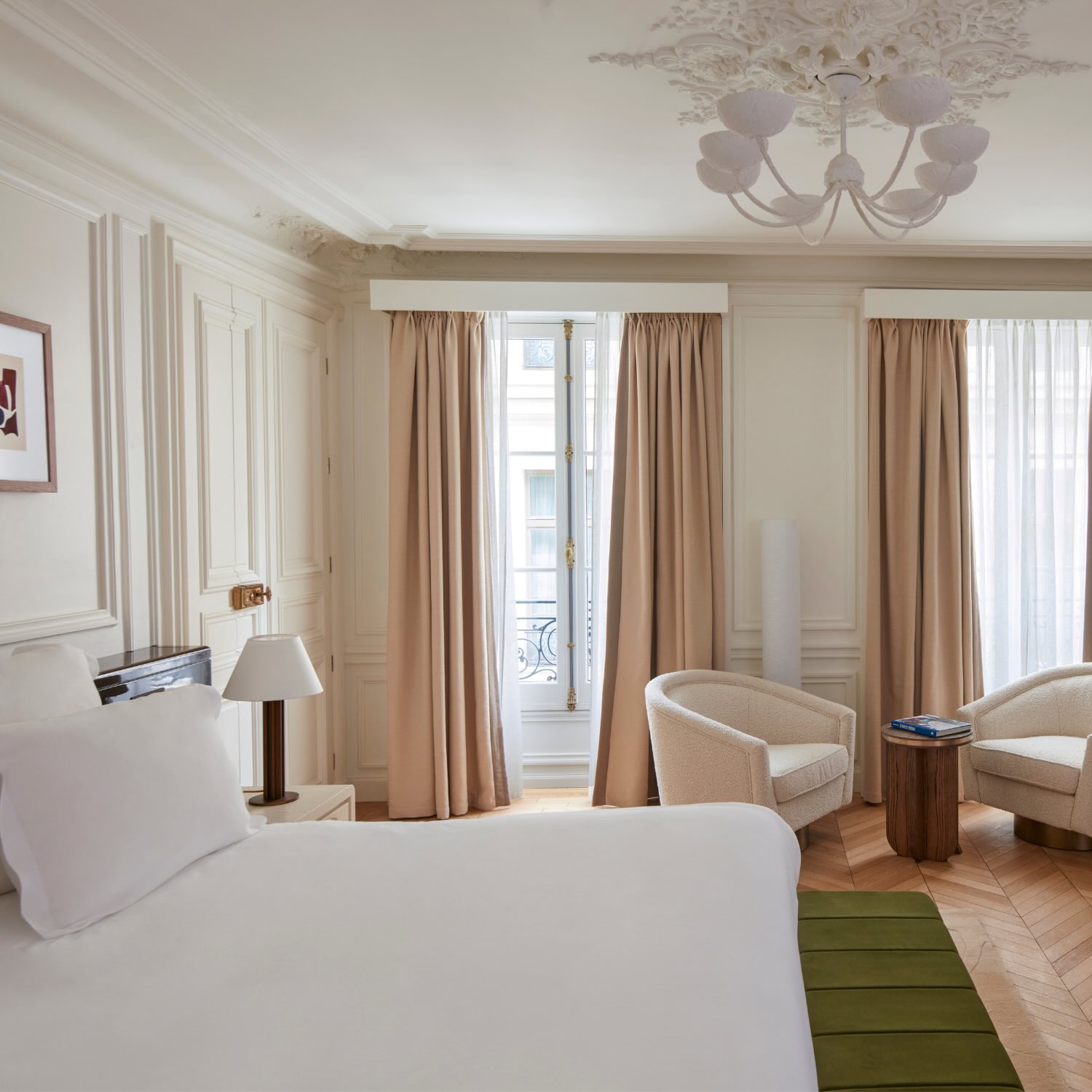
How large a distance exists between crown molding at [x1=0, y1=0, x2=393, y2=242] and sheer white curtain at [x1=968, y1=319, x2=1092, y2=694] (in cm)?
332

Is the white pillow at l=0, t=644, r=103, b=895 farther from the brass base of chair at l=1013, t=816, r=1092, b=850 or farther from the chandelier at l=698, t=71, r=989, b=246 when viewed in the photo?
the brass base of chair at l=1013, t=816, r=1092, b=850

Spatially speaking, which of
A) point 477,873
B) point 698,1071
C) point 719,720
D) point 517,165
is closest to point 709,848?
point 477,873

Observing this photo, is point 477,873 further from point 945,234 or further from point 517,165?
point 945,234

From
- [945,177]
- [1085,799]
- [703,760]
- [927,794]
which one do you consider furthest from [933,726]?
[945,177]

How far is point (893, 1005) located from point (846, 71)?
2442mm

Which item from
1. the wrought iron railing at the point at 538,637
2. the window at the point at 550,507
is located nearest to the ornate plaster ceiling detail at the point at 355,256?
the window at the point at 550,507

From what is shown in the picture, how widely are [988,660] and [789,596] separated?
4.22 ft

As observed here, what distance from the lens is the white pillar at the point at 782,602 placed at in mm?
4016

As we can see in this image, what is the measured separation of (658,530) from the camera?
4246mm

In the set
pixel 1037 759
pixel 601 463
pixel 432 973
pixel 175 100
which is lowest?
pixel 1037 759

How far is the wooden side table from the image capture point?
3.48 metres

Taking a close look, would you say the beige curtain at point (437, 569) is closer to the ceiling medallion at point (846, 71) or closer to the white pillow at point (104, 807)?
the ceiling medallion at point (846, 71)

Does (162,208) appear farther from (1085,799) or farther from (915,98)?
(1085,799)

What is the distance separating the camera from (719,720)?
151 inches
